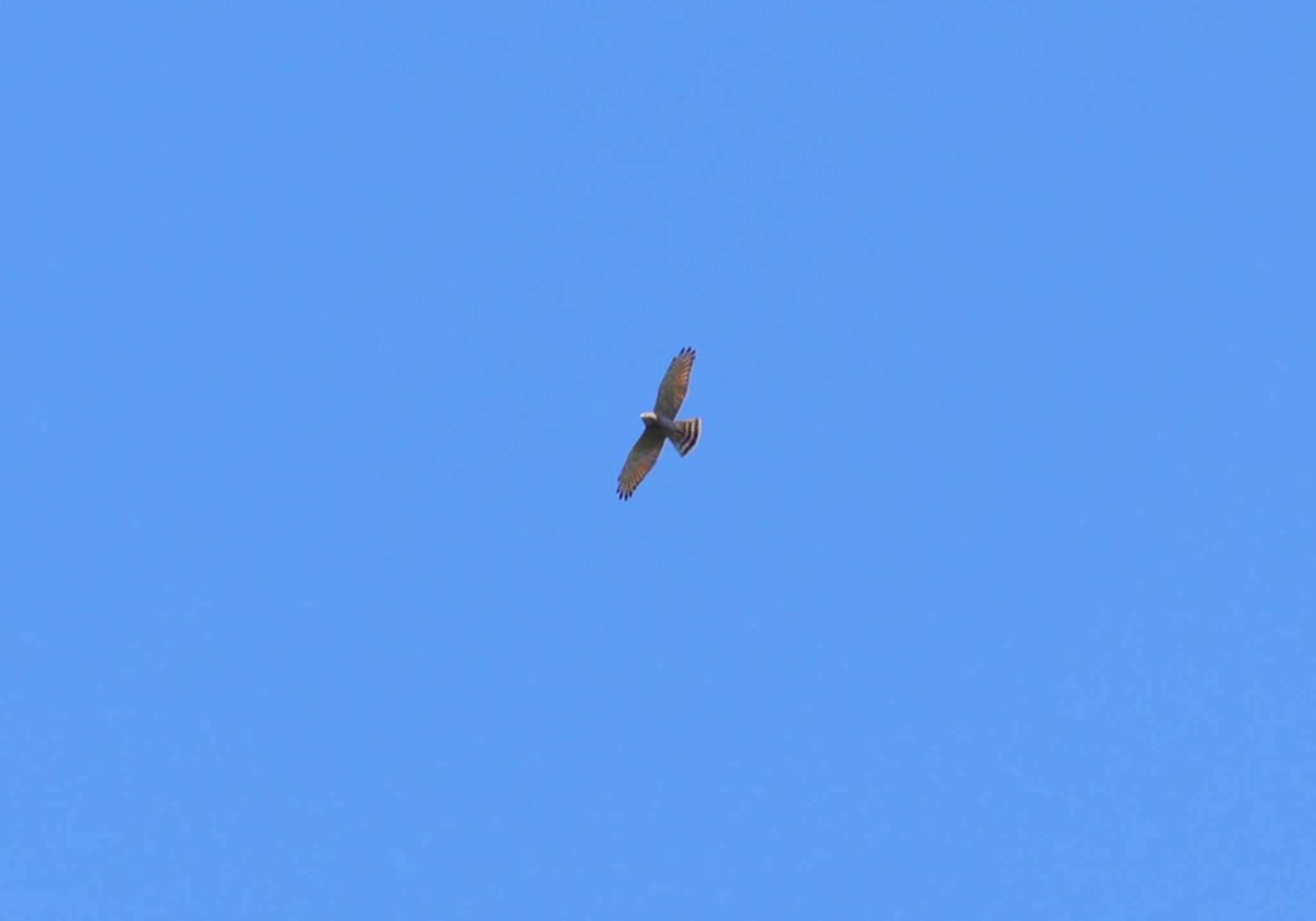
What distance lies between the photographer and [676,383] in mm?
44156

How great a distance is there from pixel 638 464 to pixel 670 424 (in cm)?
132

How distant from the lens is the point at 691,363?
145 feet

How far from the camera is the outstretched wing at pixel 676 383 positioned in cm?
4412

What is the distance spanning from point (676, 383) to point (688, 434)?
94 centimetres

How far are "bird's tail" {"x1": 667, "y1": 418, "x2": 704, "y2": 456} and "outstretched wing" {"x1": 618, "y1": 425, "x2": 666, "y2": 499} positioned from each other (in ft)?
2.55

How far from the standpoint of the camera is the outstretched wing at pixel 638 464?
148ft

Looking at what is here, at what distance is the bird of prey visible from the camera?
4412cm

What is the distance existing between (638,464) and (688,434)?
1.56 meters

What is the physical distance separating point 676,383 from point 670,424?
79cm

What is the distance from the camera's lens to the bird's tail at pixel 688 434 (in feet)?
145

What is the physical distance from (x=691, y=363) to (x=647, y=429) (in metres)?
1.59

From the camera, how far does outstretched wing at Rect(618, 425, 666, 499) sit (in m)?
45.1

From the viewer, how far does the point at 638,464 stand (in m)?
45.3
